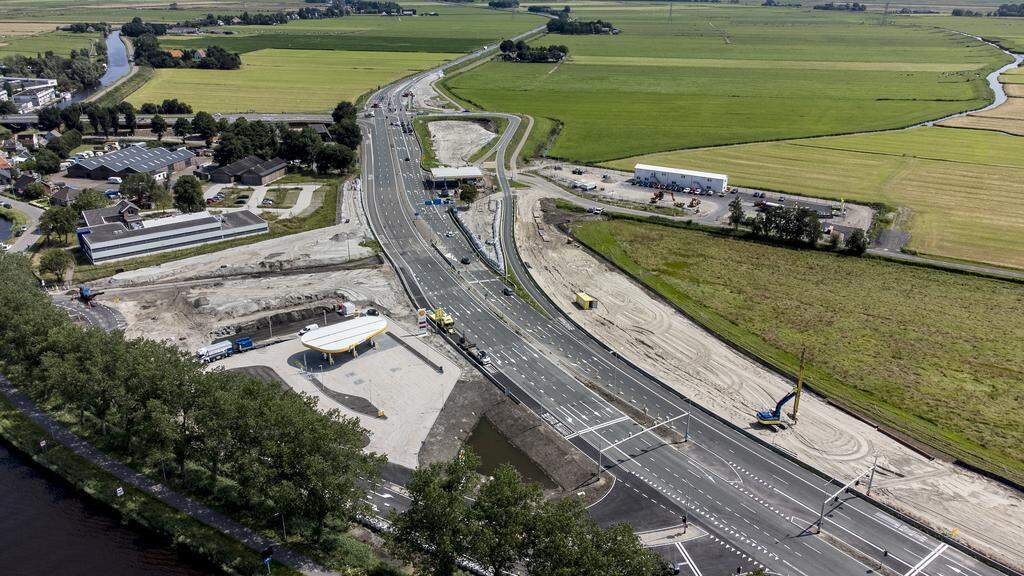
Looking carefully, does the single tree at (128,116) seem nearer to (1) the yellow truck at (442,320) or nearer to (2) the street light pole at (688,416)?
(1) the yellow truck at (442,320)

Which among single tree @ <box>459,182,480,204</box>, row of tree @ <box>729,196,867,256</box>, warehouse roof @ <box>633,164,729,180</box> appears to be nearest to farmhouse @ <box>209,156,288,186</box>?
single tree @ <box>459,182,480,204</box>

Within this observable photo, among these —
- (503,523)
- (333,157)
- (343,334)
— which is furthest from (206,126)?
(503,523)

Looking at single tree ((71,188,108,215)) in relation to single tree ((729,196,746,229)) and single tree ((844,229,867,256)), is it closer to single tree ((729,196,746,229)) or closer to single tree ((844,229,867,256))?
single tree ((729,196,746,229))

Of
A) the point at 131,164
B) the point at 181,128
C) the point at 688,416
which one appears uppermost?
the point at 181,128

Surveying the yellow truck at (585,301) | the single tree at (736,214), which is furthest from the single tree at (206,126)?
the single tree at (736,214)

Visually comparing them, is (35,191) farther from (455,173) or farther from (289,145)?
(455,173)
